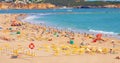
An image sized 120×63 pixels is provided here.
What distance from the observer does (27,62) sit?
56.1 ft

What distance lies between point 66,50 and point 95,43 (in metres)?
4.95

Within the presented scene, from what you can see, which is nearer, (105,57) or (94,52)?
(105,57)

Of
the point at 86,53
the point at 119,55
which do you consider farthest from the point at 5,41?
the point at 119,55

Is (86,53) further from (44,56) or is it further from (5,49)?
(5,49)

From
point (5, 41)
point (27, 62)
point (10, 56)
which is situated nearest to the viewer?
point (27, 62)

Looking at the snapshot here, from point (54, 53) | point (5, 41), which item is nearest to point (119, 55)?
point (54, 53)

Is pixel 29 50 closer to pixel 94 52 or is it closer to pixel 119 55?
pixel 94 52

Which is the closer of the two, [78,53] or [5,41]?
[78,53]

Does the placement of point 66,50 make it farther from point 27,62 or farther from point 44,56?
point 27,62

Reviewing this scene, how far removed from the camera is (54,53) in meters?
19.6

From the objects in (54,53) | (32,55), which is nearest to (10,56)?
(32,55)

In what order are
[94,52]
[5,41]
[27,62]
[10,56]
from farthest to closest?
[5,41]
[94,52]
[10,56]
[27,62]

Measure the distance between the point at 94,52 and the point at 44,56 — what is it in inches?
119

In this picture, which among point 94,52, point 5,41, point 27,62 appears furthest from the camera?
point 5,41
